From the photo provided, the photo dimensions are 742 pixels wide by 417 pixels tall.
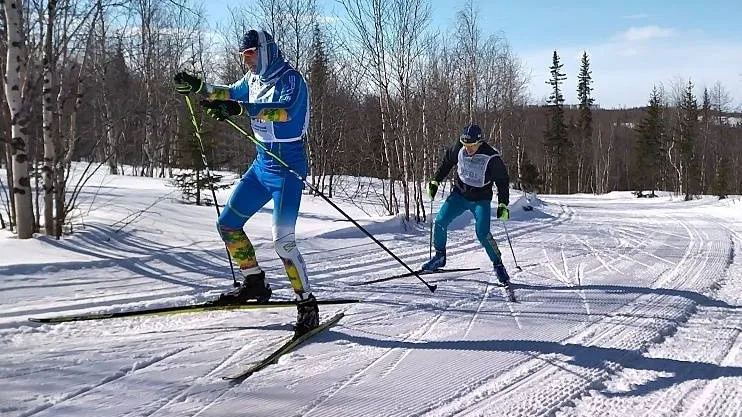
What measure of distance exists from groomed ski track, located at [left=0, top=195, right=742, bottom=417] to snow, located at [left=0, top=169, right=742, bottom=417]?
16mm

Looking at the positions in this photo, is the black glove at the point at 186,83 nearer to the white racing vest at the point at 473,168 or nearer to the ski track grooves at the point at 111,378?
the ski track grooves at the point at 111,378

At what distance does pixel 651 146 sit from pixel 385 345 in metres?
56.5

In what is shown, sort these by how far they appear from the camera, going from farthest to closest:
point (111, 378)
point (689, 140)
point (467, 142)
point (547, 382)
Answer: point (689, 140)
point (467, 142)
point (547, 382)
point (111, 378)

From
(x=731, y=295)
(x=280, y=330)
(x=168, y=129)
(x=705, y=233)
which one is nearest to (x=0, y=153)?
(x=280, y=330)

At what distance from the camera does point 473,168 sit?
667cm

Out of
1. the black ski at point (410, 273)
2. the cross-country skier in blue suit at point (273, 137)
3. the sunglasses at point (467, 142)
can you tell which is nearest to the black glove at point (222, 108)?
the cross-country skier in blue suit at point (273, 137)

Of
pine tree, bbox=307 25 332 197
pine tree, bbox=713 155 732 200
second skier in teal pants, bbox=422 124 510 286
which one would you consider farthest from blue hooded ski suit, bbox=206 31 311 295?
pine tree, bbox=713 155 732 200

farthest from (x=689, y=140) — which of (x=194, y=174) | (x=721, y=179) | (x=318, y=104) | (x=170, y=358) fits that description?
(x=170, y=358)

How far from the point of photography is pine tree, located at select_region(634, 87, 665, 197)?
171 ft

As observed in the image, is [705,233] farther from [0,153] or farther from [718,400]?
[0,153]

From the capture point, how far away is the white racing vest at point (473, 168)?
6621mm

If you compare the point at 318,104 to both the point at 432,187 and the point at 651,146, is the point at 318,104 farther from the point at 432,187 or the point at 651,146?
the point at 651,146

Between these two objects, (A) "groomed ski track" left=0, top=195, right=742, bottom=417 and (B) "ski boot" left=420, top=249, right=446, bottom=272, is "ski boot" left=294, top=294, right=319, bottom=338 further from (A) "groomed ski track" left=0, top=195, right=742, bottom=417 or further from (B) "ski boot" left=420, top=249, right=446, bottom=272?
(B) "ski boot" left=420, top=249, right=446, bottom=272

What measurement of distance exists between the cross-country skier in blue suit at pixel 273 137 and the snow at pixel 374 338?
1.90ft
